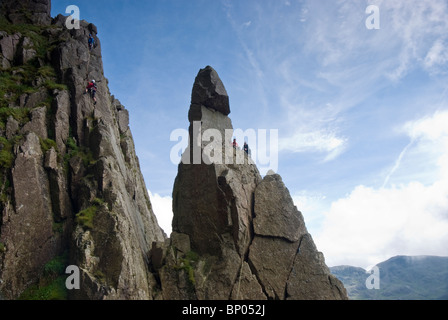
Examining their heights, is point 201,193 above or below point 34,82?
below

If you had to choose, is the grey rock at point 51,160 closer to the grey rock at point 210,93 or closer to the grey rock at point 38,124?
the grey rock at point 38,124

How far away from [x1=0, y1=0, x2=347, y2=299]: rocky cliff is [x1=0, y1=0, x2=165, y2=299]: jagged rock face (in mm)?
103

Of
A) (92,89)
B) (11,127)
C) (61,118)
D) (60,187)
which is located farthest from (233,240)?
(92,89)

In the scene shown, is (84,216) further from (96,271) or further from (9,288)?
(9,288)

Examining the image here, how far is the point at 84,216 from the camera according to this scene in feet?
95.6

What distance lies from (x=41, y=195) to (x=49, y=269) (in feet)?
24.0

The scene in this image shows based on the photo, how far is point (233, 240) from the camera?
105 feet

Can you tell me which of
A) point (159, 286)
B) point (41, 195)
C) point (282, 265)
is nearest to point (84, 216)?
point (41, 195)

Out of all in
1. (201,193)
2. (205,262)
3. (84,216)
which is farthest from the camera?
(201,193)

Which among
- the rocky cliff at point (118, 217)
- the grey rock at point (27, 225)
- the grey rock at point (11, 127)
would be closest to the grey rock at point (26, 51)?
the rocky cliff at point (118, 217)

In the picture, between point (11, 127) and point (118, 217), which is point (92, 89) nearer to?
point (11, 127)

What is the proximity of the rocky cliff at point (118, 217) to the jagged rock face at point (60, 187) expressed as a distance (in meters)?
0.10

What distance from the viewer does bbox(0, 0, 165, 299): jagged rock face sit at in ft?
86.9

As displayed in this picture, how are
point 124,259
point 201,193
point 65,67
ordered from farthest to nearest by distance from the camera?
1. point 65,67
2. point 201,193
3. point 124,259
